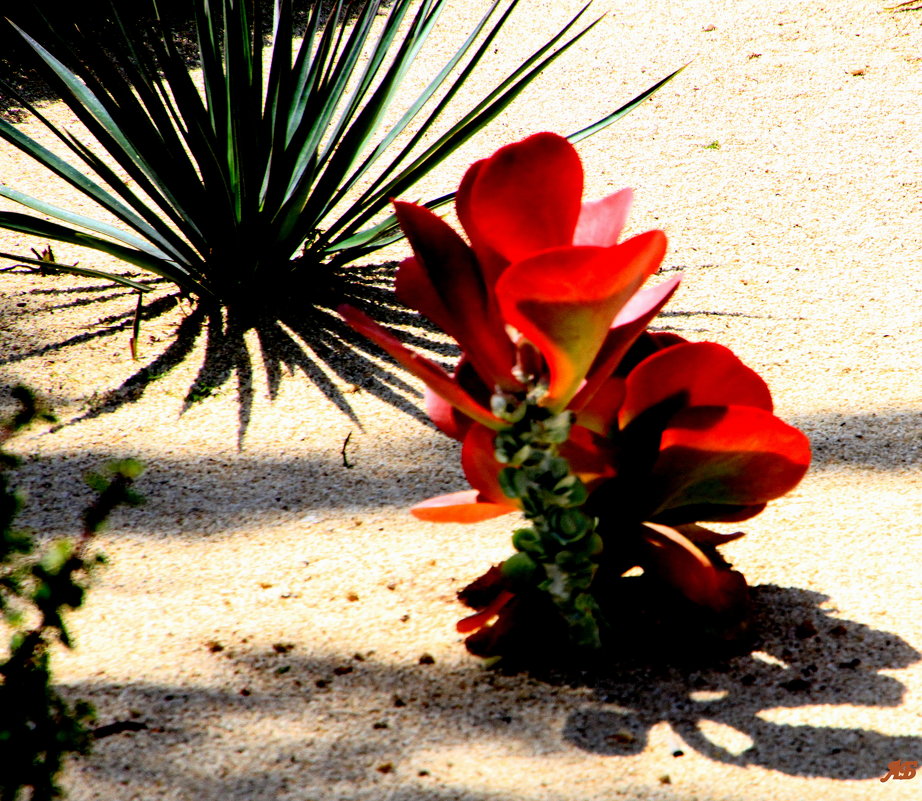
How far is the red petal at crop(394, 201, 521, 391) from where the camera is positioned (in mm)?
1107

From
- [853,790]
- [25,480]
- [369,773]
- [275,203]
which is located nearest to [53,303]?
[275,203]

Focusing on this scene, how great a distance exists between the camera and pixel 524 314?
98 centimetres

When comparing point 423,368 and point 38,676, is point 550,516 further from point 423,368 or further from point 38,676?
point 38,676

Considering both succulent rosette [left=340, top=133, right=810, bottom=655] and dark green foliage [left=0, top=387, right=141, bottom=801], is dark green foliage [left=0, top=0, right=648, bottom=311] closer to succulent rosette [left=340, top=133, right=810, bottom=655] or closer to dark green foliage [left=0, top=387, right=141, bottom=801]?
succulent rosette [left=340, top=133, right=810, bottom=655]

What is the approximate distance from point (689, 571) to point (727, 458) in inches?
5.2

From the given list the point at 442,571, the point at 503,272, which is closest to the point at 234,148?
the point at 442,571

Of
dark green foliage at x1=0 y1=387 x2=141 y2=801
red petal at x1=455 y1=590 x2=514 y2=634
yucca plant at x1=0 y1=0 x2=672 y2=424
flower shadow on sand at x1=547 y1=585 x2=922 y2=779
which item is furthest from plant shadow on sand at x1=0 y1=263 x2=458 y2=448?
dark green foliage at x1=0 y1=387 x2=141 y2=801

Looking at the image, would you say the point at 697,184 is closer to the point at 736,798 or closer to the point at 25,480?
the point at 25,480

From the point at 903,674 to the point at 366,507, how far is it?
78cm

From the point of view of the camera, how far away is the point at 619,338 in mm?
1107

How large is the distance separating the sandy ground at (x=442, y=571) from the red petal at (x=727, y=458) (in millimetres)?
199

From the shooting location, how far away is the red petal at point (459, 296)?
111 cm

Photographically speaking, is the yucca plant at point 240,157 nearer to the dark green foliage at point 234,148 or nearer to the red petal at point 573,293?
the dark green foliage at point 234,148

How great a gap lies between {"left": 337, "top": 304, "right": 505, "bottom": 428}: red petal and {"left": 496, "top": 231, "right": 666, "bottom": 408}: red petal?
0.10m
